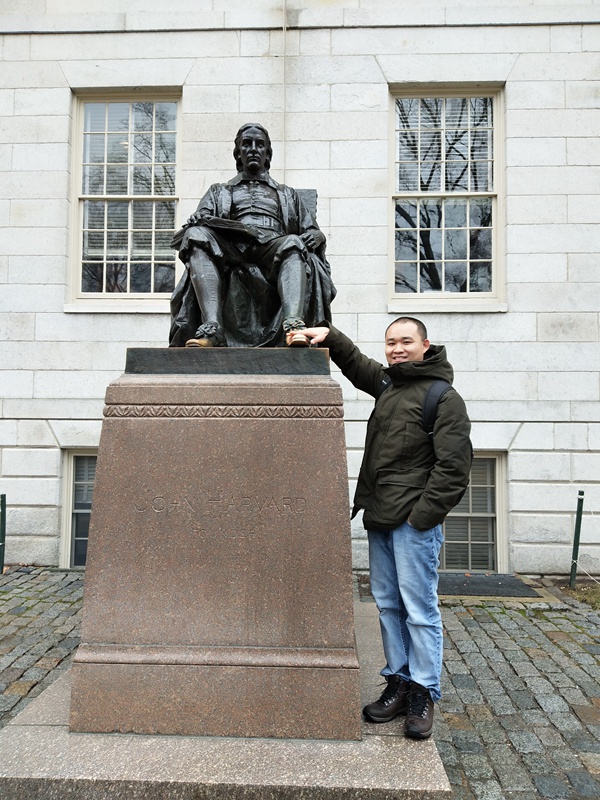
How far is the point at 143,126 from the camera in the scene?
802 cm

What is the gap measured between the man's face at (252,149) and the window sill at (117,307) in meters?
3.67

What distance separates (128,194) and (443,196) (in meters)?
3.94

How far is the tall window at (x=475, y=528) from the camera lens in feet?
24.8

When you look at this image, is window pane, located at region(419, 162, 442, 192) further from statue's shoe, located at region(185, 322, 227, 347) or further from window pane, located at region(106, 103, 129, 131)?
statue's shoe, located at region(185, 322, 227, 347)

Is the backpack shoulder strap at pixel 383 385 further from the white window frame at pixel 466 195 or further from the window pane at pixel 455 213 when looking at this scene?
the window pane at pixel 455 213

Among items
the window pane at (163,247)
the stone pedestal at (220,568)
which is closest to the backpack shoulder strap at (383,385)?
the stone pedestal at (220,568)

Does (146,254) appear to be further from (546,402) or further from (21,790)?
(21,790)

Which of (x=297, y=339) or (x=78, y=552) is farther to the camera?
(x=78, y=552)

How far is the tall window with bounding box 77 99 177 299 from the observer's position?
7.98 meters

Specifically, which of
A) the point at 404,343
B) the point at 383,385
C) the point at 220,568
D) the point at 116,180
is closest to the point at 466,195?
the point at 116,180

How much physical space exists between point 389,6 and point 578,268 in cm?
381

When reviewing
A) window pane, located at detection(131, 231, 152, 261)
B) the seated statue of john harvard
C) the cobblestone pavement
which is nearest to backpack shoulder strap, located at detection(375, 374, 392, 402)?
the seated statue of john harvard

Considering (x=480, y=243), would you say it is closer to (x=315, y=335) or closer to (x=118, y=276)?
(x=118, y=276)

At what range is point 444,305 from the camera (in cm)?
754
